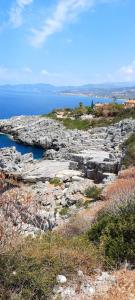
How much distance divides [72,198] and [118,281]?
41.5 feet

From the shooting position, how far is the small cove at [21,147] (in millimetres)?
54250

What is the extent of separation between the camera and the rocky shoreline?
17.9 metres

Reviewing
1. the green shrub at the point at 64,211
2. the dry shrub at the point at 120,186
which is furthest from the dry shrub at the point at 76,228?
the green shrub at the point at 64,211

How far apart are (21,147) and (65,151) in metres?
19.3

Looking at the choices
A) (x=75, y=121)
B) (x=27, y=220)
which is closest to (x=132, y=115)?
(x=75, y=121)

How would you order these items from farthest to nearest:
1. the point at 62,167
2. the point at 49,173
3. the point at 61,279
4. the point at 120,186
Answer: the point at 62,167
the point at 49,173
the point at 120,186
the point at 61,279

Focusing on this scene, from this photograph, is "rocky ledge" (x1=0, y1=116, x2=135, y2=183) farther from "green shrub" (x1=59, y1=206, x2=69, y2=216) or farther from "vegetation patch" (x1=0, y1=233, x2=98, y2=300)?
"vegetation patch" (x1=0, y1=233, x2=98, y2=300)

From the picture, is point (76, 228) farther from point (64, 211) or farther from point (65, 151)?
point (65, 151)

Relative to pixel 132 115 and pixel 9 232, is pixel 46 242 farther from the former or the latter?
pixel 132 115

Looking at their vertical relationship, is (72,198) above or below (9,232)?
below

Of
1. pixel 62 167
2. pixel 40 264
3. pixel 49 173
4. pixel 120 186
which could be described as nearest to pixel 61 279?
pixel 40 264

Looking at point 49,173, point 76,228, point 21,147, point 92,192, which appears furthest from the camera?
point 21,147

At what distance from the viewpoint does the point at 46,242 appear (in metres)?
9.19

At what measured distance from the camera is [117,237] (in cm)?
945
